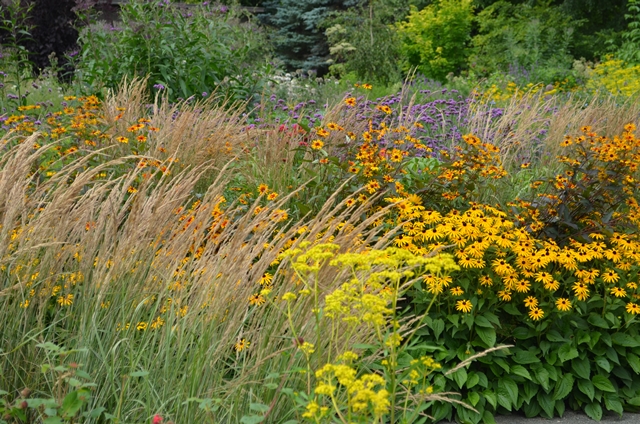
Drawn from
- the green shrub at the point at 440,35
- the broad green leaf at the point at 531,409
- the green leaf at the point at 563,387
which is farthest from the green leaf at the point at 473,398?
the green shrub at the point at 440,35

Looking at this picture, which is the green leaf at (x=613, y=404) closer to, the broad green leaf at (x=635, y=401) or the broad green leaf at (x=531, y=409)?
the broad green leaf at (x=635, y=401)

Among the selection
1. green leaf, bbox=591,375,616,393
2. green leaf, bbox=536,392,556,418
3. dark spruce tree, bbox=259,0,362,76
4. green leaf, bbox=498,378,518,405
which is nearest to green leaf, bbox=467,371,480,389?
green leaf, bbox=498,378,518,405

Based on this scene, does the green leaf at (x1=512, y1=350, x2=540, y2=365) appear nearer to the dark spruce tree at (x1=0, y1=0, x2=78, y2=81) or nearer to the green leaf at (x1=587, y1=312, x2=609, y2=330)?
the green leaf at (x1=587, y1=312, x2=609, y2=330)

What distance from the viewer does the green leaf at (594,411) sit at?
12.1 ft

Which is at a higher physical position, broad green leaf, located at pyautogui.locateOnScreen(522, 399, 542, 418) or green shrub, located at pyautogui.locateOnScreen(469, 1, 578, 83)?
broad green leaf, located at pyautogui.locateOnScreen(522, 399, 542, 418)

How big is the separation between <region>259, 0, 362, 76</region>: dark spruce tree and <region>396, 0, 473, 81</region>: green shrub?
315 cm

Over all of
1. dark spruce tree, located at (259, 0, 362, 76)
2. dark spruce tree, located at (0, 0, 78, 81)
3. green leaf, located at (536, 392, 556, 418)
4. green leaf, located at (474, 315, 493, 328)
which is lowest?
dark spruce tree, located at (259, 0, 362, 76)

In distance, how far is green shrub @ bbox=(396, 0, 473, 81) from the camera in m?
19.2

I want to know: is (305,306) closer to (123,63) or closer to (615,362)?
(615,362)

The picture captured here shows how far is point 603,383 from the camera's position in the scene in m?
3.75

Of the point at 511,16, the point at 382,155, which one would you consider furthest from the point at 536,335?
the point at 511,16

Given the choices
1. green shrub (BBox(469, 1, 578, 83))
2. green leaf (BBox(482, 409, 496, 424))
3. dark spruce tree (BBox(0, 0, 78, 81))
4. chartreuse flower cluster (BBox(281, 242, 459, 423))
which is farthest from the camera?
green shrub (BBox(469, 1, 578, 83))

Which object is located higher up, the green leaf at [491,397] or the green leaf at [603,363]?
the green leaf at [603,363]

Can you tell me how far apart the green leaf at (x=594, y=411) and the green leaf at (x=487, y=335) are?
0.65 metres
